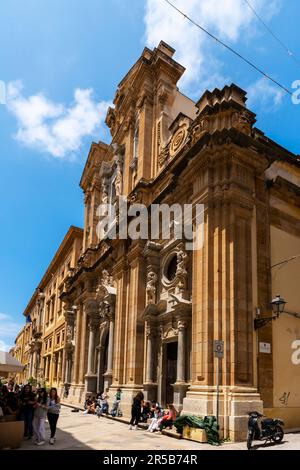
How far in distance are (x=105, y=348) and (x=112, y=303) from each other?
11.5ft

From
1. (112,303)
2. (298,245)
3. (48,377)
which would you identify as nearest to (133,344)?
(112,303)

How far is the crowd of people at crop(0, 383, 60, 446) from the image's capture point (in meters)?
11.4

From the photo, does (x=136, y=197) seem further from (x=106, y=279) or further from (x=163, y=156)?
(x=106, y=279)

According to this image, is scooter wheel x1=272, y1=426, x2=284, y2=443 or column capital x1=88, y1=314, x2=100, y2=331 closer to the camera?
scooter wheel x1=272, y1=426, x2=284, y2=443

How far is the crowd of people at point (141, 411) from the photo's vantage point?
529 inches

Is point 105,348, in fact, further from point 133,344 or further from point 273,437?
point 273,437

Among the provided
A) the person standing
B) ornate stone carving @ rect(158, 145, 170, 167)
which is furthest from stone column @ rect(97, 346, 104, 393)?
the person standing

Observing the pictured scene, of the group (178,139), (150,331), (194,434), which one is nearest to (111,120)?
(178,139)

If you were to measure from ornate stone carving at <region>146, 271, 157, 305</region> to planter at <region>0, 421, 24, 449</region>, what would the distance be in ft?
28.7

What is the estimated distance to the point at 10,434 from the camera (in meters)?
10.3

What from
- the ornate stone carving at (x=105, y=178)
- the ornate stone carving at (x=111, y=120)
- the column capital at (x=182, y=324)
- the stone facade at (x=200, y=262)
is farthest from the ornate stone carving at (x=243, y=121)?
the ornate stone carving at (x=105, y=178)

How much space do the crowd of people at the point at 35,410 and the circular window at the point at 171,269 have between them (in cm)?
741

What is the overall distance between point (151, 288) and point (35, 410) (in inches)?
308

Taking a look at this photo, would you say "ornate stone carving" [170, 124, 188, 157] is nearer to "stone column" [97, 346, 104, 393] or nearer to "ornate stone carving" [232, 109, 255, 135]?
"ornate stone carving" [232, 109, 255, 135]
